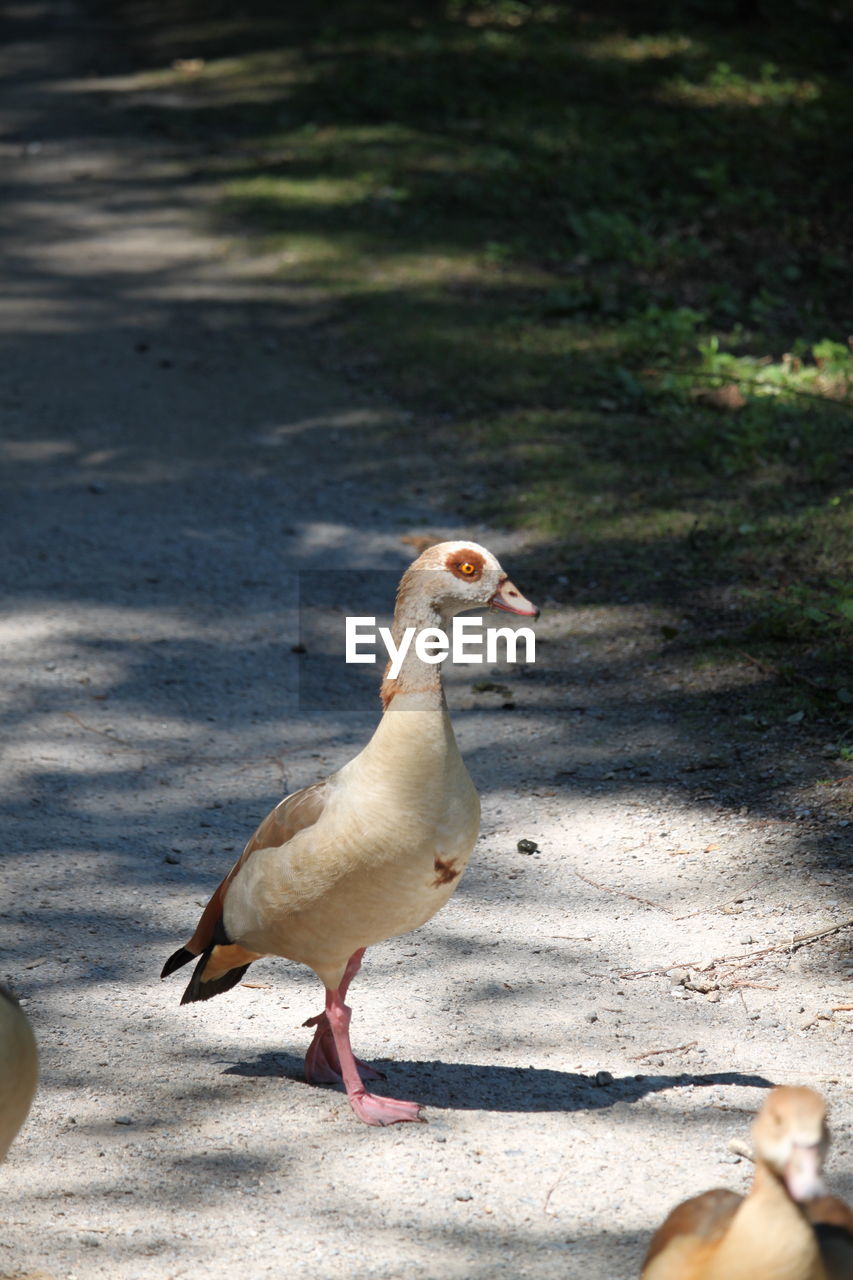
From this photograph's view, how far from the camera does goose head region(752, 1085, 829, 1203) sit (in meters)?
2.20

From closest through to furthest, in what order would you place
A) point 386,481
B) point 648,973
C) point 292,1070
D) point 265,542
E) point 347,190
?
point 292,1070 < point 648,973 < point 265,542 < point 386,481 < point 347,190

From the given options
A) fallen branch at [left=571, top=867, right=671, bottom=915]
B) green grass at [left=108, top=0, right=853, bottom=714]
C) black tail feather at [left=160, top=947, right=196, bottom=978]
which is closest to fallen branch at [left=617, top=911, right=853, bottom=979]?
fallen branch at [left=571, top=867, right=671, bottom=915]

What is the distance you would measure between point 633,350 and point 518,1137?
21.4ft

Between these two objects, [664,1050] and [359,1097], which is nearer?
[359,1097]

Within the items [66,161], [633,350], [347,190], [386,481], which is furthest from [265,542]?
[66,161]

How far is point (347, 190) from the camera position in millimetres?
11945

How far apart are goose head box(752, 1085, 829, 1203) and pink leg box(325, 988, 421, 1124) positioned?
1322 millimetres

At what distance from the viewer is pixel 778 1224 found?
2.27 m

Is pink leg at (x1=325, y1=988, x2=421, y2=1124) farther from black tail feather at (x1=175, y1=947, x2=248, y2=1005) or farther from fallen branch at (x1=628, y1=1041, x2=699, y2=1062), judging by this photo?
fallen branch at (x1=628, y1=1041, x2=699, y2=1062)

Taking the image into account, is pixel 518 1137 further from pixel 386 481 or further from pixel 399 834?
pixel 386 481

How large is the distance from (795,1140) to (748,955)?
1946 mm

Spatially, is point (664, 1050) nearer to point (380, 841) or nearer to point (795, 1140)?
point (380, 841)

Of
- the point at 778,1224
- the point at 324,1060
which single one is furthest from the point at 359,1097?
the point at 778,1224

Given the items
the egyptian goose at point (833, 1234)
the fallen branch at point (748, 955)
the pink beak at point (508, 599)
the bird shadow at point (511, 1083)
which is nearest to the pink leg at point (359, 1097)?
the bird shadow at point (511, 1083)
